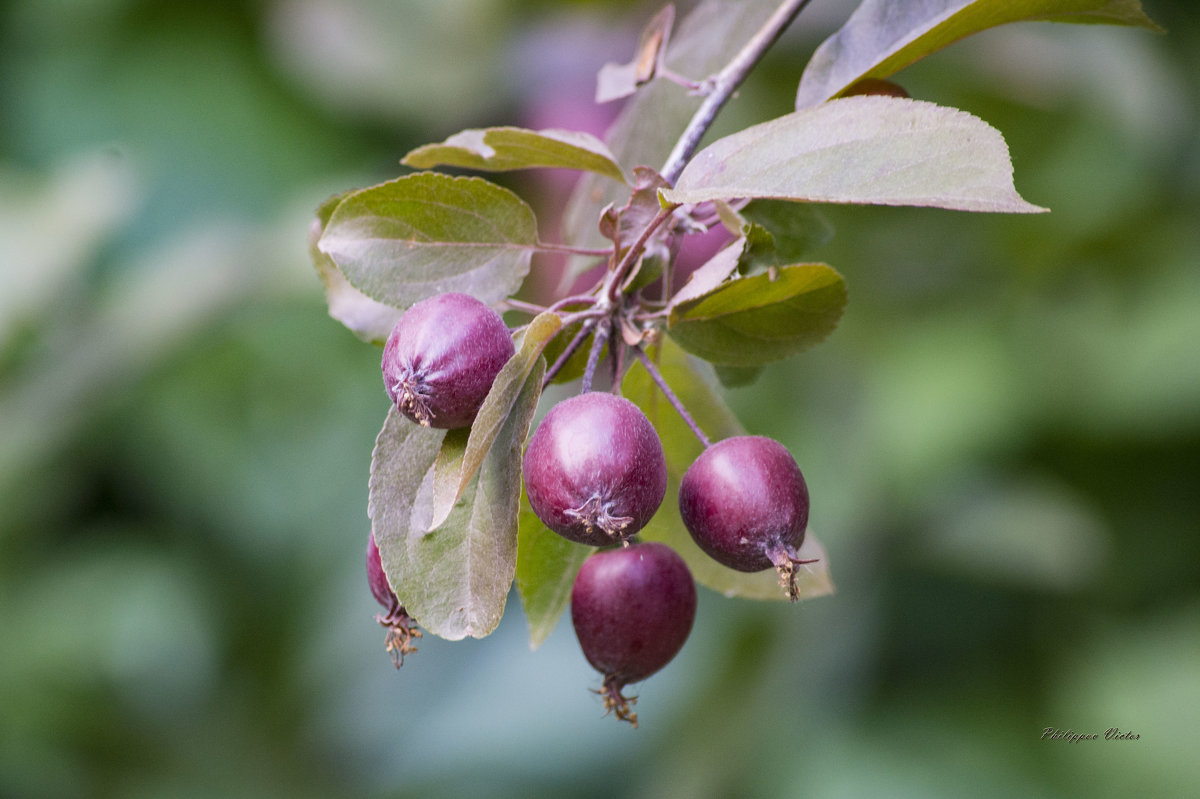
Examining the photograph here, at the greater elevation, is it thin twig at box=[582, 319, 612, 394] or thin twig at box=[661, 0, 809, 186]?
thin twig at box=[661, 0, 809, 186]

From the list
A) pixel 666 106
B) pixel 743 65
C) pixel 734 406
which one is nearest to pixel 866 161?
pixel 743 65

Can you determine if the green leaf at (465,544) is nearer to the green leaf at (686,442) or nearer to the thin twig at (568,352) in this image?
the thin twig at (568,352)

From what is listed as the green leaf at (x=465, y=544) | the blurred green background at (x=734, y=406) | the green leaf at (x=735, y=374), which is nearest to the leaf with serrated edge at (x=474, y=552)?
the green leaf at (x=465, y=544)

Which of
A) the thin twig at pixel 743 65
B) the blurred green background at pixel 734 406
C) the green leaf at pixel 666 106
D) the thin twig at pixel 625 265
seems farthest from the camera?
the blurred green background at pixel 734 406

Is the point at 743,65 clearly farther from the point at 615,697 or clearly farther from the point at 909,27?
the point at 615,697

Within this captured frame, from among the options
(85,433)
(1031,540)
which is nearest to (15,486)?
(85,433)

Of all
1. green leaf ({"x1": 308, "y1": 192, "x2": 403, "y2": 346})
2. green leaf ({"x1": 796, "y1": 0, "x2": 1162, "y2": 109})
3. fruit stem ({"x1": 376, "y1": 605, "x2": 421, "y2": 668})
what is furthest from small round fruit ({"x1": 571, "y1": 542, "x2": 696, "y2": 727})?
green leaf ({"x1": 796, "y1": 0, "x2": 1162, "y2": 109})

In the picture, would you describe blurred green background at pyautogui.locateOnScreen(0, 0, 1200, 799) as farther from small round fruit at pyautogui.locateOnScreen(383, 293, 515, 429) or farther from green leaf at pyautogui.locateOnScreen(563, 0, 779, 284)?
small round fruit at pyautogui.locateOnScreen(383, 293, 515, 429)
